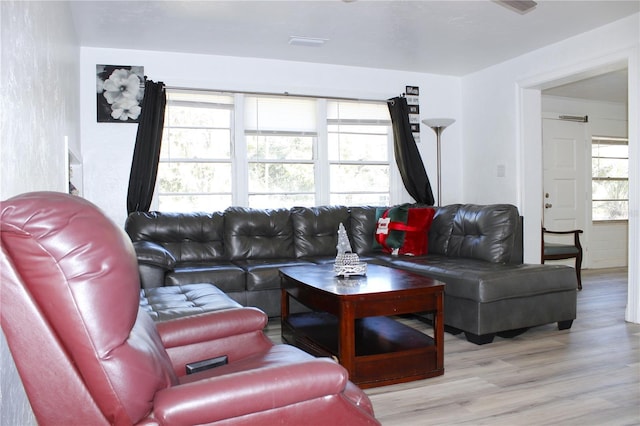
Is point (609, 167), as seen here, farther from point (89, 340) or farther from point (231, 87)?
point (89, 340)

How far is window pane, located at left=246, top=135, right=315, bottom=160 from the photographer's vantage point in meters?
5.28

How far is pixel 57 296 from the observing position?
1.01m

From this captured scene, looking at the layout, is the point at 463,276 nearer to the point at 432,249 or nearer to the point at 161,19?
the point at 432,249

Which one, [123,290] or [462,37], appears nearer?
[123,290]

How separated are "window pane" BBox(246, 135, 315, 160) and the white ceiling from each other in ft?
2.82

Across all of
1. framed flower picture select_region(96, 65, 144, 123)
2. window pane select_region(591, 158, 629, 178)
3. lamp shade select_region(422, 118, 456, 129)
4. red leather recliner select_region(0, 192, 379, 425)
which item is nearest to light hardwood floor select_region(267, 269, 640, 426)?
red leather recliner select_region(0, 192, 379, 425)

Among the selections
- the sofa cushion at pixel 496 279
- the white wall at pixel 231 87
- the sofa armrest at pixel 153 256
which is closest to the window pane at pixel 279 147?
the white wall at pixel 231 87

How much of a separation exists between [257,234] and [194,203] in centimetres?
88

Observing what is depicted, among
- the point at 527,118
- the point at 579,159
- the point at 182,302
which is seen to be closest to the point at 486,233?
the point at 527,118

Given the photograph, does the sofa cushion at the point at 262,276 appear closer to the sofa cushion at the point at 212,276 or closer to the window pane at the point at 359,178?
the sofa cushion at the point at 212,276

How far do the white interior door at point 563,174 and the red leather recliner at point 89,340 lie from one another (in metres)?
6.53

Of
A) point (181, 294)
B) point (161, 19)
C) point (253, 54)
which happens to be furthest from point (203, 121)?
point (181, 294)

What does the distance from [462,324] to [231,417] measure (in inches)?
104

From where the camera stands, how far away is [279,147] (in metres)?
5.39
